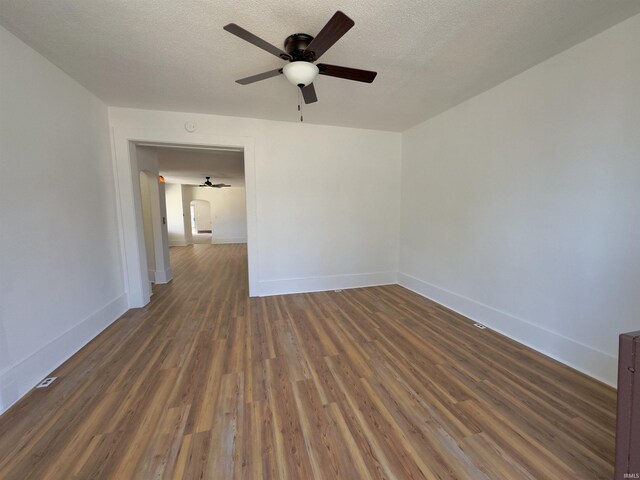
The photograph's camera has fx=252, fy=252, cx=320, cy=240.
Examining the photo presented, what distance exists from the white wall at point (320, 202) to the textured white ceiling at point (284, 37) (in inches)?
34.9

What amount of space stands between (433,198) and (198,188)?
396 inches

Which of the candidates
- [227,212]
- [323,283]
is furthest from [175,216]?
[323,283]

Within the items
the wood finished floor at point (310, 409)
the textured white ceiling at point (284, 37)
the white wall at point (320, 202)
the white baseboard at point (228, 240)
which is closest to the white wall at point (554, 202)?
the textured white ceiling at point (284, 37)

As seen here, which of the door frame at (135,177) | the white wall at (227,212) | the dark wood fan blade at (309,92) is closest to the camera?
the dark wood fan blade at (309,92)

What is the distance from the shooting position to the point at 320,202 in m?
3.98

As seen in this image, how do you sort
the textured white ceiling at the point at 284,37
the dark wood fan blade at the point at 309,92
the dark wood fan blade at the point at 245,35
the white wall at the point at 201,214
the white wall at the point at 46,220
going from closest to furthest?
the dark wood fan blade at the point at 245,35, the textured white ceiling at the point at 284,37, the white wall at the point at 46,220, the dark wood fan blade at the point at 309,92, the white wall at the point at 201,214

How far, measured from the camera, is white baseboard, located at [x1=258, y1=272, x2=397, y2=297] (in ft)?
12.7

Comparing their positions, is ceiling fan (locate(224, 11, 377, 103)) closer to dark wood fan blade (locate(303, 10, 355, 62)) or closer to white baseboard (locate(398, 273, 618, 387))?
dark wood fan blade (locate(303, 10, 355, 62))

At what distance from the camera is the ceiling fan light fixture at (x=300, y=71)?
1823 mm

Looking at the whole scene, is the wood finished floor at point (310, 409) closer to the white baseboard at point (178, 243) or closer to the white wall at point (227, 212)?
the white baseboard at point (178, 243)

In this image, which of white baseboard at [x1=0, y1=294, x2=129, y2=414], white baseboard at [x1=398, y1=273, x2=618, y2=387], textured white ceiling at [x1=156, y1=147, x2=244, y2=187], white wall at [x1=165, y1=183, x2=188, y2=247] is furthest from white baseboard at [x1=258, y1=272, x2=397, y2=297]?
white wall at [x1=165, y1=183, x2=188, y2=247]

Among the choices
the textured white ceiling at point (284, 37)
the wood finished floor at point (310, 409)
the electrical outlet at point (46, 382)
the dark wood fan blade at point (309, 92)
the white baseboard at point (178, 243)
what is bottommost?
the wood finished floor at point (310, 409)

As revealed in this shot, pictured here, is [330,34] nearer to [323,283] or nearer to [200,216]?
[323,283]

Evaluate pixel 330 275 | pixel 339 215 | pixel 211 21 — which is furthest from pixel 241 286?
pixel 211 21
